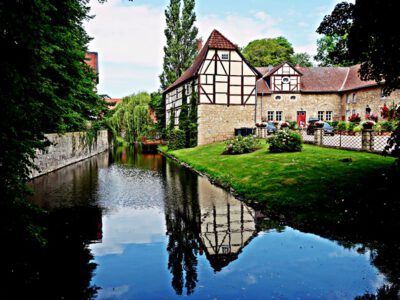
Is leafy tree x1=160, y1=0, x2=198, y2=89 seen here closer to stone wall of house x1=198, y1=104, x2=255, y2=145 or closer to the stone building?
the stone building

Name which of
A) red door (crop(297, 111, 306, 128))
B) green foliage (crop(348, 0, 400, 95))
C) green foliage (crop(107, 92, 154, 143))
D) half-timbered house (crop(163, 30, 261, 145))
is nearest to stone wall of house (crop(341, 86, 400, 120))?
red door (crop(297, 111, 306, 128))

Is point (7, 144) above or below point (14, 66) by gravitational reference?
below

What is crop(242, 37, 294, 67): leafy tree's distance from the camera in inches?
2076

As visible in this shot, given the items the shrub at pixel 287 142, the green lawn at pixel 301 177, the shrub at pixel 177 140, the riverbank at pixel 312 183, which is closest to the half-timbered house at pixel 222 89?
the shrub at pixel 177 140

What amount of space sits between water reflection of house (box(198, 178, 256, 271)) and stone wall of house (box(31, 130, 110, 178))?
755cm

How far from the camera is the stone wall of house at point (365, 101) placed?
32.4 m

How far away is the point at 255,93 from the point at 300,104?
9.41 m

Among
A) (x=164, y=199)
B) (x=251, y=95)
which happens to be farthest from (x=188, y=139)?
(x=164, y=199)

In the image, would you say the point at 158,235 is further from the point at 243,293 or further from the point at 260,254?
the point at 243,293

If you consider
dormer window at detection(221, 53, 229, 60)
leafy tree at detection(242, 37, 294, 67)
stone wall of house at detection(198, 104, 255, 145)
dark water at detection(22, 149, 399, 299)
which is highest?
leafy tree at detection(242, 37, 294, 67)

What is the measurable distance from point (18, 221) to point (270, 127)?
30.8m

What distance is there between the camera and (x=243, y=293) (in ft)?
18.2

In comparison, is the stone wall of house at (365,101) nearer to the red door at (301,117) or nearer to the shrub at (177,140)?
the red door at (301,117)

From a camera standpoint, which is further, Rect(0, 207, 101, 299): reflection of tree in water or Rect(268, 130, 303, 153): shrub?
Rect(268, 130, 303, 153): shrub
